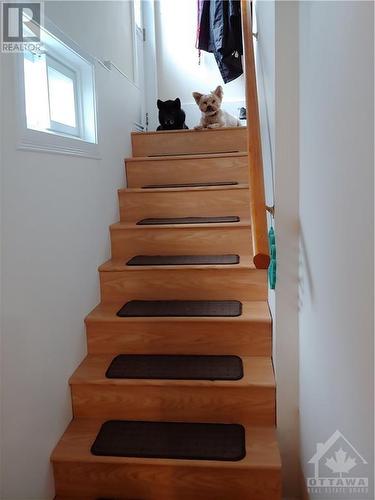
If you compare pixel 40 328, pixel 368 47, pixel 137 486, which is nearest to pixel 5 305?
pixel 40 328

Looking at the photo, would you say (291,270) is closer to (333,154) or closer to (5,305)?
(333,154)

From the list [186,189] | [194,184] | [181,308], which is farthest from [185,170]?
[181,308]

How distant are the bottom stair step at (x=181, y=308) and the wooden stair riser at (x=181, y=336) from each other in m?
0.05

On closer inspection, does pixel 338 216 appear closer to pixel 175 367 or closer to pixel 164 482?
pixel 175 367

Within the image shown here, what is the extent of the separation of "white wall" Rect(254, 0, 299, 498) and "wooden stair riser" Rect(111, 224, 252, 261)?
1.94 ft

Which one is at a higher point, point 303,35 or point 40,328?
point 303,35

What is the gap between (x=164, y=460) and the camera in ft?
4.90

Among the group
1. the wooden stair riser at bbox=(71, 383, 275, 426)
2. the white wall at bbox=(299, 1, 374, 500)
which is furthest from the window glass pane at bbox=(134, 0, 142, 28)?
the wooden stair riser at bbox=(71, 383, 275, 426)

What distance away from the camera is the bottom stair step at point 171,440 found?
4.95 ft

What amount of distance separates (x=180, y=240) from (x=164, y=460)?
47.1 inches

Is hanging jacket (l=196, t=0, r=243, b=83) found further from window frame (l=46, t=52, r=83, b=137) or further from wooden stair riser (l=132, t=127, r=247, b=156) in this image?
window frame (l=46, t=52, r=83, b=137)

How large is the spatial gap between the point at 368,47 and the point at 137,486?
5.37 ft

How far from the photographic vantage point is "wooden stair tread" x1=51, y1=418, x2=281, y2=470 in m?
1.47

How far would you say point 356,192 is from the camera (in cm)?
88
